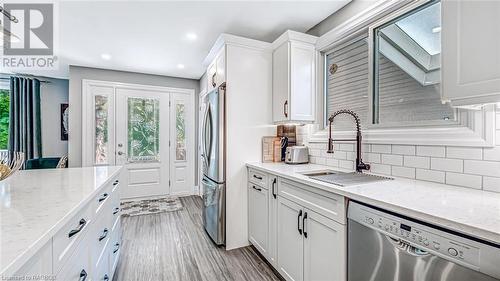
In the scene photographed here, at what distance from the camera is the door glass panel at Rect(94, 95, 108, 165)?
415 cm

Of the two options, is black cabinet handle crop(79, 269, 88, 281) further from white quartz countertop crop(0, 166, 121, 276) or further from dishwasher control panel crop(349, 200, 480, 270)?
dishwasher control panel crop(349, 200, 480, 270)

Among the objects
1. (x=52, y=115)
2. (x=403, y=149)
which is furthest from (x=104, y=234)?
(x=52, y=115)

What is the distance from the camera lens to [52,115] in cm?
463

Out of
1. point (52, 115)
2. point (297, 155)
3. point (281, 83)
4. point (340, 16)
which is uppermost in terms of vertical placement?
point (340, 16)

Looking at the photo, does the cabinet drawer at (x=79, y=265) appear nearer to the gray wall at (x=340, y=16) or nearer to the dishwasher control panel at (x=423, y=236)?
the dishwasher control panel at (x=423, y=236)

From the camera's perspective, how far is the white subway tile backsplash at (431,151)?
1431mm

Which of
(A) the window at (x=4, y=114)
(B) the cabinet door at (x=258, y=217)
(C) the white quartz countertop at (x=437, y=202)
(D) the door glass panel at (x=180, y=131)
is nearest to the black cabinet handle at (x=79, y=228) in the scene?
(C) the white quartz countertop at (x=437, y=202)

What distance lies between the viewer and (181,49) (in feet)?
10.7

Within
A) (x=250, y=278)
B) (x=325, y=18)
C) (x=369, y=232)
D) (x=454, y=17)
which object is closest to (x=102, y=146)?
(x=250, y=278)

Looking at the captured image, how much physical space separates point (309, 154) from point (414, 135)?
1.15 meters

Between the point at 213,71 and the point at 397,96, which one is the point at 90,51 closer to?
the point at 213,71

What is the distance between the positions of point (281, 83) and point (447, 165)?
1635 mm

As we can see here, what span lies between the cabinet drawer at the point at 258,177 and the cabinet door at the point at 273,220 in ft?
0.39

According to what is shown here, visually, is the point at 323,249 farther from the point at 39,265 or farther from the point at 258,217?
the point at 39,265
